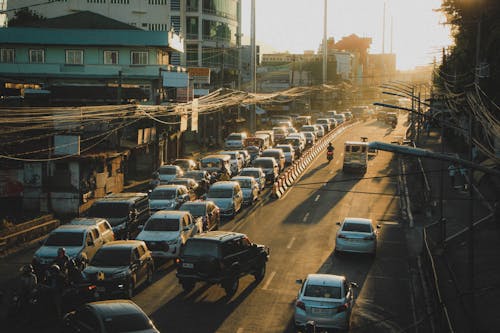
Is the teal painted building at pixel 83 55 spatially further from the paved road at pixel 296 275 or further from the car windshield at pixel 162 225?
the car windshield at pixel 162 225

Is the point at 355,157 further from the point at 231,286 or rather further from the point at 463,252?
the point at 231,286

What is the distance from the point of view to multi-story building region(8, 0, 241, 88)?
326 feet

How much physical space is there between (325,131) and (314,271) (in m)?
62.9

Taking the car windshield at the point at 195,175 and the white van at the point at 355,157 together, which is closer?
the car windshield at the point at 195,175

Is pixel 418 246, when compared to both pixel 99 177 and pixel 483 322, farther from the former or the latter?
pixel 99 177

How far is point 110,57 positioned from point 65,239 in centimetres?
4259

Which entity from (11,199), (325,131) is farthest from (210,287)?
(325,131)

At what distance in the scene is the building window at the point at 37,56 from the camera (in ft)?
216

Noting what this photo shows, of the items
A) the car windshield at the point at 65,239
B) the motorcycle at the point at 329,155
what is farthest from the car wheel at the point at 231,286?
the motorcycle at the point at 329,155

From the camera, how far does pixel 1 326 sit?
19.3 metres

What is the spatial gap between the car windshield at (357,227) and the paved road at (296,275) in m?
1.09

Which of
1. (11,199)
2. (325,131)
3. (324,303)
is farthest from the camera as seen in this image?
(325,131)

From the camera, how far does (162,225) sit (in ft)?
92.0

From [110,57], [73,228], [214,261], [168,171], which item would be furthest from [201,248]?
[110,57]
